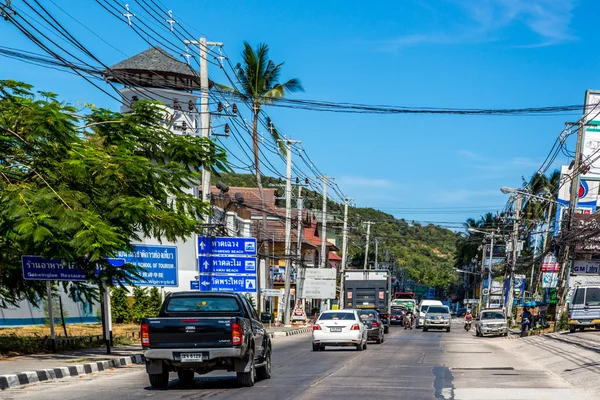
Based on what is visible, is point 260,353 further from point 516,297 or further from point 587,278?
point 516,297

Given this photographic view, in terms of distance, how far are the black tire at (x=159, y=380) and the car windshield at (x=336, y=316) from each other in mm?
15917

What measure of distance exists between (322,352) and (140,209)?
458 inches

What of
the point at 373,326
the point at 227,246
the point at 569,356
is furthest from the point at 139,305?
the point at 569,356

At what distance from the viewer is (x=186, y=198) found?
25266mm

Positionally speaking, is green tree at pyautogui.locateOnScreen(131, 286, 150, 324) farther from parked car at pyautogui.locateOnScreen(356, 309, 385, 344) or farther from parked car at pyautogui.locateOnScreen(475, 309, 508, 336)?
parked car at pyautogui.locateOnScreen(475, 309, 508, 336)

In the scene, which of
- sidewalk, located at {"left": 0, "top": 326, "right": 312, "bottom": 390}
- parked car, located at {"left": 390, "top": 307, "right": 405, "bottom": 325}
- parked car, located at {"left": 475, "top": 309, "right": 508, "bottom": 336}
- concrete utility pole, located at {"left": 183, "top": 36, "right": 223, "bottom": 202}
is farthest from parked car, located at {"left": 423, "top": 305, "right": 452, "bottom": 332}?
sidewalk, located at {"left": 0, "top": 326, "right": 312, "bottom": 390}

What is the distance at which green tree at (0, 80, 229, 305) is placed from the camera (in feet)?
67.1

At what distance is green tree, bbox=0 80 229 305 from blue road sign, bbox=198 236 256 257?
9.80 metres

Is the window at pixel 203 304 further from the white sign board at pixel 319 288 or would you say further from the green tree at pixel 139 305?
the white sign board at pixel 319 288

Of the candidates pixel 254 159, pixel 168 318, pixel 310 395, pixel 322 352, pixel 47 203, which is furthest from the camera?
pixel 254 159

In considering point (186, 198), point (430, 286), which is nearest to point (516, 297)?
point (186, 198)

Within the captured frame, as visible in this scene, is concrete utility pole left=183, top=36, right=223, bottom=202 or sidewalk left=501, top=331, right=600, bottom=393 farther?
concrete utility pole left=183, top=36, right=223, bottom=202

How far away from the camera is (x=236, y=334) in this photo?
16188mm

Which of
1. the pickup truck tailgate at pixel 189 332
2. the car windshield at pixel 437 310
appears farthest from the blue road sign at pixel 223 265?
the car windshield at pixel 437 310
